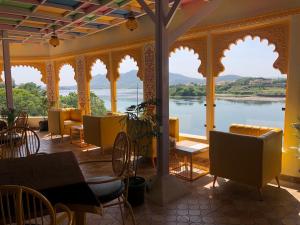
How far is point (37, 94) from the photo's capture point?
10.1 metres

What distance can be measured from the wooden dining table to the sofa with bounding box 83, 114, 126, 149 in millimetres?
2879

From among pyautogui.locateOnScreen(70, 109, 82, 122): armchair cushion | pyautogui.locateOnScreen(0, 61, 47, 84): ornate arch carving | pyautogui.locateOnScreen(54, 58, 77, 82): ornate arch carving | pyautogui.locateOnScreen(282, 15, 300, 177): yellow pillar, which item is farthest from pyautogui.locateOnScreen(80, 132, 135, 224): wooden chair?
pyautogui.locateOnScreen(0, 61, 47, 84): ornate arch carving

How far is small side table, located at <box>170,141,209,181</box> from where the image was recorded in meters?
4.15

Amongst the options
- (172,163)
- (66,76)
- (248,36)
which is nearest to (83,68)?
(66,76)

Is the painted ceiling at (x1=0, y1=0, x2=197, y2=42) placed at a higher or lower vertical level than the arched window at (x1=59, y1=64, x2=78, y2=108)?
higher

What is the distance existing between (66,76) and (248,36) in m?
6.55

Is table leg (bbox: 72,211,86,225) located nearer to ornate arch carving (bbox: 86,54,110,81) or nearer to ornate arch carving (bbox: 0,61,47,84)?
ornate arch carving (bbox: 86,54,110,81)

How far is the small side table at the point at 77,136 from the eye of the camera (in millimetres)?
6507

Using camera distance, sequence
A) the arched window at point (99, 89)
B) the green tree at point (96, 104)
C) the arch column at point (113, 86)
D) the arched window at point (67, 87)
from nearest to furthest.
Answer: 1. the arch column at point (113, 86)
2. the arched window at point (99, 89)
3. the green tree at point (96, 104)
4. the arched window at point (67, 87)

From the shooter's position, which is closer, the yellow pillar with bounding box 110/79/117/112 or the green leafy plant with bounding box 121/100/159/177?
the green leafy plant with bounding box 121/100/159/177

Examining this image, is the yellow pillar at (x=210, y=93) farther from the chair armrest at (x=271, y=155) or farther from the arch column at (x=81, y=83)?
the arch column at (x=81, y=83)

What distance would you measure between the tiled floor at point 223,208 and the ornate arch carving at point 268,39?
6.14 feet

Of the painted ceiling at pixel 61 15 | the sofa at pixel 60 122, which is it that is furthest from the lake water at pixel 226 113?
the sofa at pixel 60 122

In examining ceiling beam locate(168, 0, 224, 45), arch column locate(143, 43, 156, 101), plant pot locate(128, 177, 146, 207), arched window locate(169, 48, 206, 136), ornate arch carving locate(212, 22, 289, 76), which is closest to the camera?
plant pot locate(128, 177, 146, 207)
